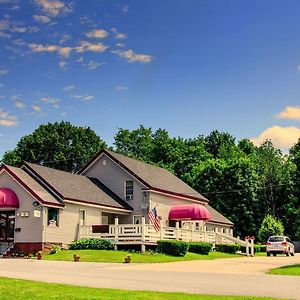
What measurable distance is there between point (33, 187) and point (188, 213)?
16.5 m

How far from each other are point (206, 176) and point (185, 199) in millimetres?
26258

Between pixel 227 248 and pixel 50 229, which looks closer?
pixel 50 229

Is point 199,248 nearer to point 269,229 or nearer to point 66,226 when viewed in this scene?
point 66,226

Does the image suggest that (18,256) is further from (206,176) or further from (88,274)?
(206,176)

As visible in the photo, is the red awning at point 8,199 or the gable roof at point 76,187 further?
the gable roof at point 76,187

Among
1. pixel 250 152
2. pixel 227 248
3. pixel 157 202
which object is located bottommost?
pixel 227 248

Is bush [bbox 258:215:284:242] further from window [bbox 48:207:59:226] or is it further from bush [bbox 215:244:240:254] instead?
window [bbox 48:207:59:226]

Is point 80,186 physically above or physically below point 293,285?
above

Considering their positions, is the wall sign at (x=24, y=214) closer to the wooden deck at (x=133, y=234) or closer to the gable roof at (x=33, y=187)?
the gable roof at (x=33, y=187)

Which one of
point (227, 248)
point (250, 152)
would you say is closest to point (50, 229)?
point (227, 248)

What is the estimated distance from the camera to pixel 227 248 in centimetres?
4991

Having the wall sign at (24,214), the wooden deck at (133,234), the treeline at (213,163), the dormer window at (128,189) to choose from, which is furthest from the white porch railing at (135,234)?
the treeline at (213,163)

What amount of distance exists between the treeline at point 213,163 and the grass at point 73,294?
61814 millimetres

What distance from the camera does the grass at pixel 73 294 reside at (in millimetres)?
14070
